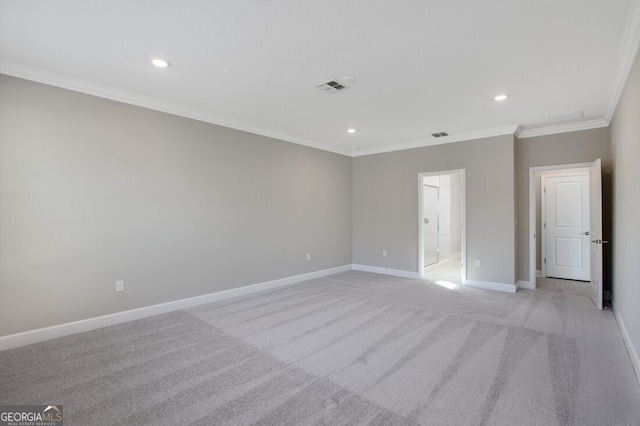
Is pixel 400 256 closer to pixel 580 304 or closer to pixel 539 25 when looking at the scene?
pixel 580 304

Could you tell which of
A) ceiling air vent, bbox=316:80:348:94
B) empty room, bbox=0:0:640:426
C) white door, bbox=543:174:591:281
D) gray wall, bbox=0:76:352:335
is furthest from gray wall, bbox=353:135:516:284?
ceiling air vent, bbox=316:80:348:94

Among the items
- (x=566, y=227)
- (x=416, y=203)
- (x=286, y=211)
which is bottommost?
(x=566, y=227)

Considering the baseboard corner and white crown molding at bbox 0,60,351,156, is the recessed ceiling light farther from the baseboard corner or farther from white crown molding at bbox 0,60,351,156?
the baseboard corner

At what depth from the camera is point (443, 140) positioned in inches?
212

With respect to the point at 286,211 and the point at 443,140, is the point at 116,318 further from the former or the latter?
the point at 443,140

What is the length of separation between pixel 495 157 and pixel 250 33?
4314 mm

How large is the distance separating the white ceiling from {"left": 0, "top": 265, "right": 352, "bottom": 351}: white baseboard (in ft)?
8.09

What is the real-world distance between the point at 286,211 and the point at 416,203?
253 centimetres

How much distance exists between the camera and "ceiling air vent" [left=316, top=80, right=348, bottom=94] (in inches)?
124

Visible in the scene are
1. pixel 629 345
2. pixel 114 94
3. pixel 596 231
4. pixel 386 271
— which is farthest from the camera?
pixel 386 271

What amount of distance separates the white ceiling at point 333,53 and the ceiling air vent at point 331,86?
84mm

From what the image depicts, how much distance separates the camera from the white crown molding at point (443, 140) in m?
4.75

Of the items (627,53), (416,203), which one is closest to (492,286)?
(416,203)

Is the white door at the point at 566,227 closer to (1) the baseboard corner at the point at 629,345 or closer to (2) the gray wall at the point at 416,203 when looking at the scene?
(2) the gray wall at the point at 416,203
